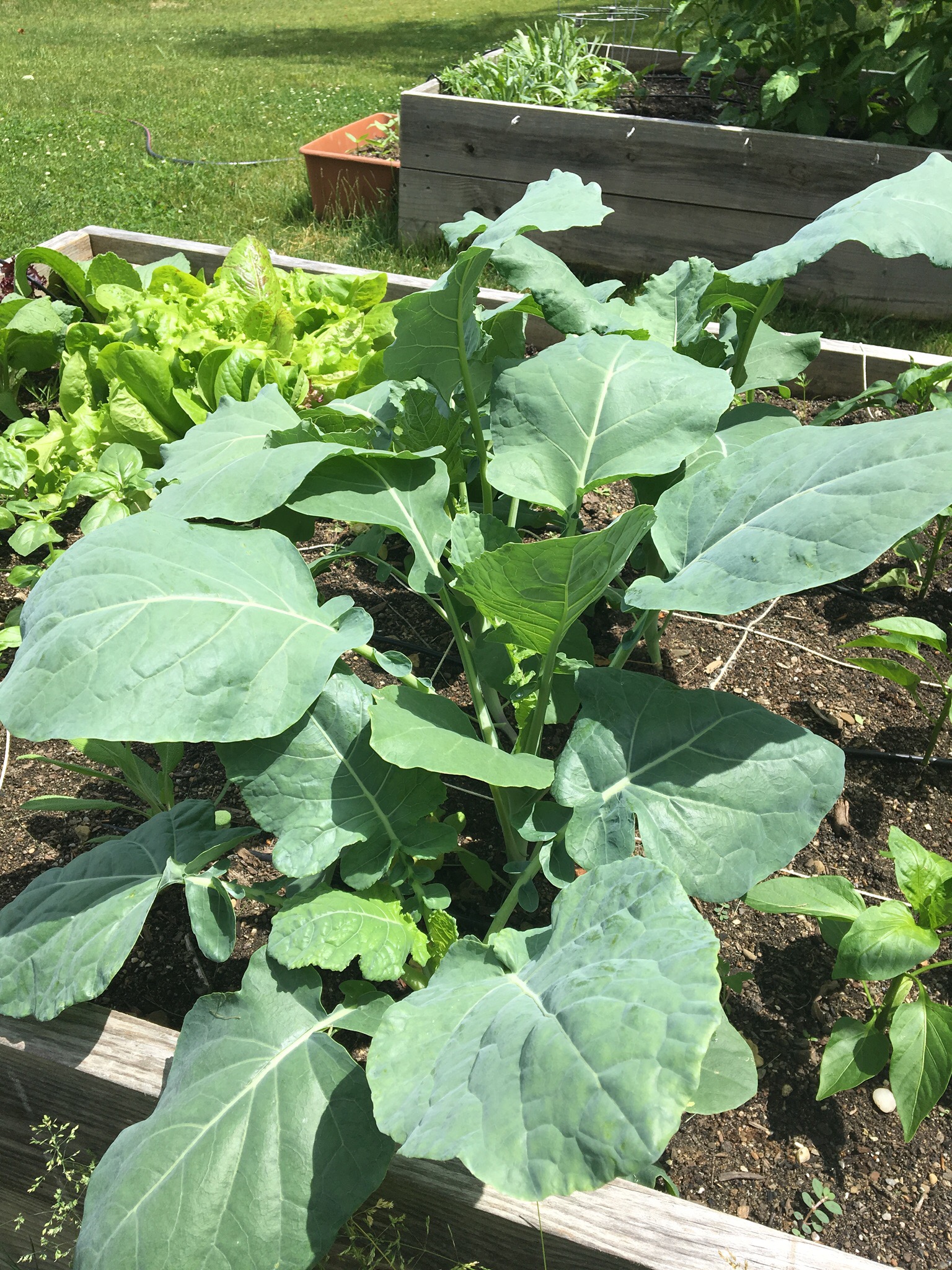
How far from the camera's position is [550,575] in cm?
108

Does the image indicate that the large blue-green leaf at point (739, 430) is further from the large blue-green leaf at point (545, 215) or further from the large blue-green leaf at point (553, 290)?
the large blue-green leaf at point (545, 215)

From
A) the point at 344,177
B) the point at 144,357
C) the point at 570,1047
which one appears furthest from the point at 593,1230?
the point at 344,177

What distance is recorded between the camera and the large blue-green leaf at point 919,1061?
3.86 feet

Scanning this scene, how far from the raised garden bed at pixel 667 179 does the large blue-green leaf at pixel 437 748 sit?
2704mm

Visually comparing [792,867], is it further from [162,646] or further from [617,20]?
[617,20]

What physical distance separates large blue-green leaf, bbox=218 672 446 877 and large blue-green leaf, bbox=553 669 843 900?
0.23 meters

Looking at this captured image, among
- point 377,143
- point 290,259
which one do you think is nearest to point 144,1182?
point 290,259

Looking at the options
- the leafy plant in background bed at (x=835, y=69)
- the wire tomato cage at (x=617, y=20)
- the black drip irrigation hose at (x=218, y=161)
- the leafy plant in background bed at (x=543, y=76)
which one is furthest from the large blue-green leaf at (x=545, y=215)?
the wire tomato cage at (x=617, y=20)

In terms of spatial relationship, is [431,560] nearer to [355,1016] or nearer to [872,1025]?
[355,1016]

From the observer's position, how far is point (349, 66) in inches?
322

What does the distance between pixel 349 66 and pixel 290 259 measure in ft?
21.2

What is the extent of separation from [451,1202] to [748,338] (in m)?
1.57

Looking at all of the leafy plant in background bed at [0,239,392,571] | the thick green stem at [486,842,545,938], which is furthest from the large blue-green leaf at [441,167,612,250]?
the thick green stem at [486,842,545,938]

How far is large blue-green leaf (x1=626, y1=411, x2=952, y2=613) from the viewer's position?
1079 mm
